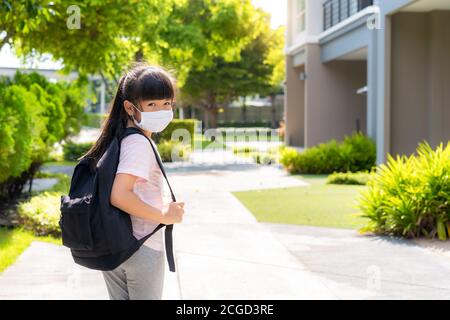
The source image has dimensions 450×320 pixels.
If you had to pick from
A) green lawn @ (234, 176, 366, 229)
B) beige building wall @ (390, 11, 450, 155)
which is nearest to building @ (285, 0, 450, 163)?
beige building wall @ (390, 11, 450, 155)

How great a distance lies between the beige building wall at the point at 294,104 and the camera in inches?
1126

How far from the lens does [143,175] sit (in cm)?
316

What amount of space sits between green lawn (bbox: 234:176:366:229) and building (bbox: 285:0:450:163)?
1697 millimetres

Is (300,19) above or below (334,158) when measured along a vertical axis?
above

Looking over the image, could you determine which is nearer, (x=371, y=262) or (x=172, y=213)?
(x=172, y=213)

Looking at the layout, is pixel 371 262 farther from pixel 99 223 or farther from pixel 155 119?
pixel 99 223

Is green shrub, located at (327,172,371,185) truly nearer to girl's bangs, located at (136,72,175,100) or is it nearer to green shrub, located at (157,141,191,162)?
green shrub, located at (157,141,191,162)

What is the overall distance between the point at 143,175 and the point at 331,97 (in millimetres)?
21939

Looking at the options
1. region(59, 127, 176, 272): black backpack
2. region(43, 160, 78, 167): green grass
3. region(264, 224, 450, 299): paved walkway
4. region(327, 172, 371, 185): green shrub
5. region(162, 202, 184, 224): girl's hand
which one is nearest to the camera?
region(59, 127, 176, 272): black backpack

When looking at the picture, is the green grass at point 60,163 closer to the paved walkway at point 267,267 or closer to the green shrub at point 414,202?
the paved walkway at point 267,267

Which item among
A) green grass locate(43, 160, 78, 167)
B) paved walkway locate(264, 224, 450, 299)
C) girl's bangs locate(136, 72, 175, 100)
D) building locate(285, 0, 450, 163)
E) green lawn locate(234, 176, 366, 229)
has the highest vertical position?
building locate(285, 0, 450, 163)

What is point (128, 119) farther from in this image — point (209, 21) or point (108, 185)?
point (209, 21)

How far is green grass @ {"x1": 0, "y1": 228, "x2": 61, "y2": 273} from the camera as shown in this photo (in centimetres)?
740

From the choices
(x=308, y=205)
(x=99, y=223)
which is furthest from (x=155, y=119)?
(x=308, y=205)
